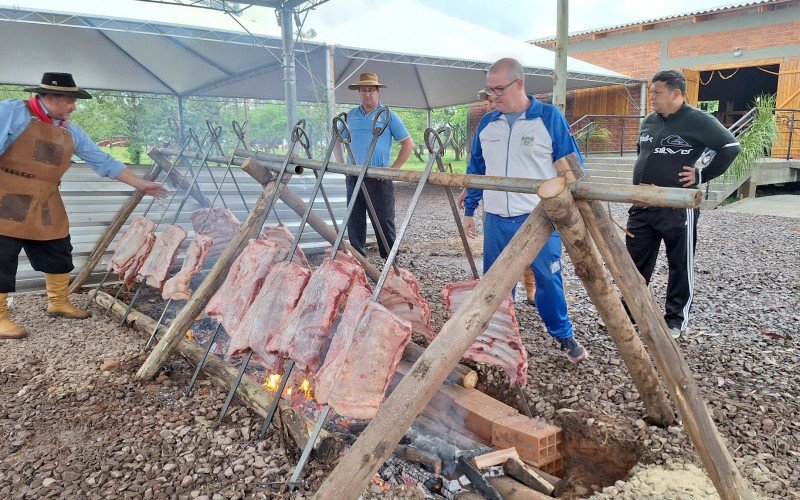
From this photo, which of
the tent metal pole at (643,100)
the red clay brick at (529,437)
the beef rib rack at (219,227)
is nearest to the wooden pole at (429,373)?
the red clay brick at (529,437)

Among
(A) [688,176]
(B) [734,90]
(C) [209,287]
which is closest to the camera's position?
(C) [209,287]

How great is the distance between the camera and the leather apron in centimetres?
424

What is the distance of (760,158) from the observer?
12.9 meters

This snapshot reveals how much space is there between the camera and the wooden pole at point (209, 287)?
140 inches

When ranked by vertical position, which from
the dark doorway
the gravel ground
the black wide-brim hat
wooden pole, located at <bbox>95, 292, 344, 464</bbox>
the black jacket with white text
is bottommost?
the gravel ground

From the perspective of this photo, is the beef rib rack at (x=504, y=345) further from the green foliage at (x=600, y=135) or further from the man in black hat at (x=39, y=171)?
the green foliage at (x=600, y=135)

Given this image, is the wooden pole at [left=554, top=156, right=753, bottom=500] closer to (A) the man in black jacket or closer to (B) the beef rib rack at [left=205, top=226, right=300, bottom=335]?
(A) the man in black jacket

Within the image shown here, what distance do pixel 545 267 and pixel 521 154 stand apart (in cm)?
78

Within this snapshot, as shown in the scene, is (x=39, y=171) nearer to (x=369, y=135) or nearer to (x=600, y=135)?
(x=369, y=135)

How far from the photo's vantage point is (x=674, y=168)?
384 cm

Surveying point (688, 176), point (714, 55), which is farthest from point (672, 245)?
point (714, 55)

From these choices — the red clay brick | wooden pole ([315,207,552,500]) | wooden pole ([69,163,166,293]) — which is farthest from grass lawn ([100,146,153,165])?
wooden pole ([315,207,552,500])

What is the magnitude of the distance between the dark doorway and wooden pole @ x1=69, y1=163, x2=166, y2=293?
769 inches

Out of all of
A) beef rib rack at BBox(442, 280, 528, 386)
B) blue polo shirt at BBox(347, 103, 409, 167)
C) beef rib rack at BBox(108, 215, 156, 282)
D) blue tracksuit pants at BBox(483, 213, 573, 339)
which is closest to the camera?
beef rib rack at BBox(442, 280, 528, 386)
